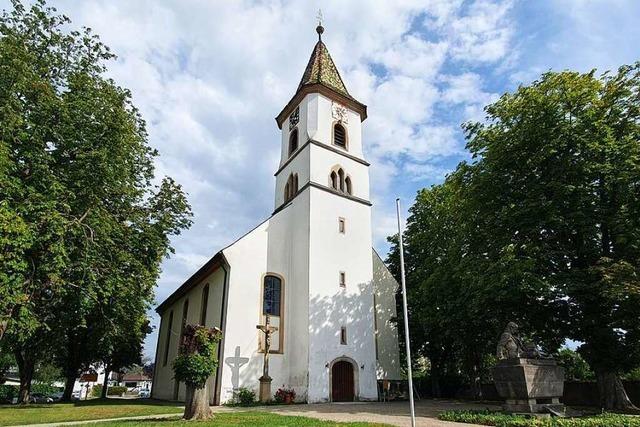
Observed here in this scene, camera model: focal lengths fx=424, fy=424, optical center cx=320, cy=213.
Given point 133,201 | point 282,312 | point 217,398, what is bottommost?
point 217,398

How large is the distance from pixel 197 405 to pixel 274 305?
32.3 ft

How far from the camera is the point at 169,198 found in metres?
19.9

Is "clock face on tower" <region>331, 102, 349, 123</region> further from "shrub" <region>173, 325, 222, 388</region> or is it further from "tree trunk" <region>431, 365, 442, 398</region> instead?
"shrub" <region>173, 325, 222, 388</region>

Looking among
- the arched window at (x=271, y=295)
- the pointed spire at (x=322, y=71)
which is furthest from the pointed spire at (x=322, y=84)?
the arched window at (x=271, y=295)

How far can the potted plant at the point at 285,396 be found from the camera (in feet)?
64.5

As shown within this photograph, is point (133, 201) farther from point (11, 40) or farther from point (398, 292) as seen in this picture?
point (398, 292)

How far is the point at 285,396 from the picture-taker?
19.8m

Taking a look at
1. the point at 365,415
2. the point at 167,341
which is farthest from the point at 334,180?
the point at 167,341

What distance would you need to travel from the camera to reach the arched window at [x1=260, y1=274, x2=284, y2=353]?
21.4m

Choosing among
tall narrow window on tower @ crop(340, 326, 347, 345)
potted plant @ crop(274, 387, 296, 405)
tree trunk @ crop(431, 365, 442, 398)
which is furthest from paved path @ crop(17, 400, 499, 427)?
tree trunk @ crop(431, 365, 442, 398)

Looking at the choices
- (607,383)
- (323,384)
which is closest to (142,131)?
(323,384)

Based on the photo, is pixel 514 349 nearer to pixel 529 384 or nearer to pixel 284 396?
pixel 529 384

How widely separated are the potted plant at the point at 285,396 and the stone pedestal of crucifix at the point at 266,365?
1.37 ft

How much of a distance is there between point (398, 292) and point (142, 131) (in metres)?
17.6
